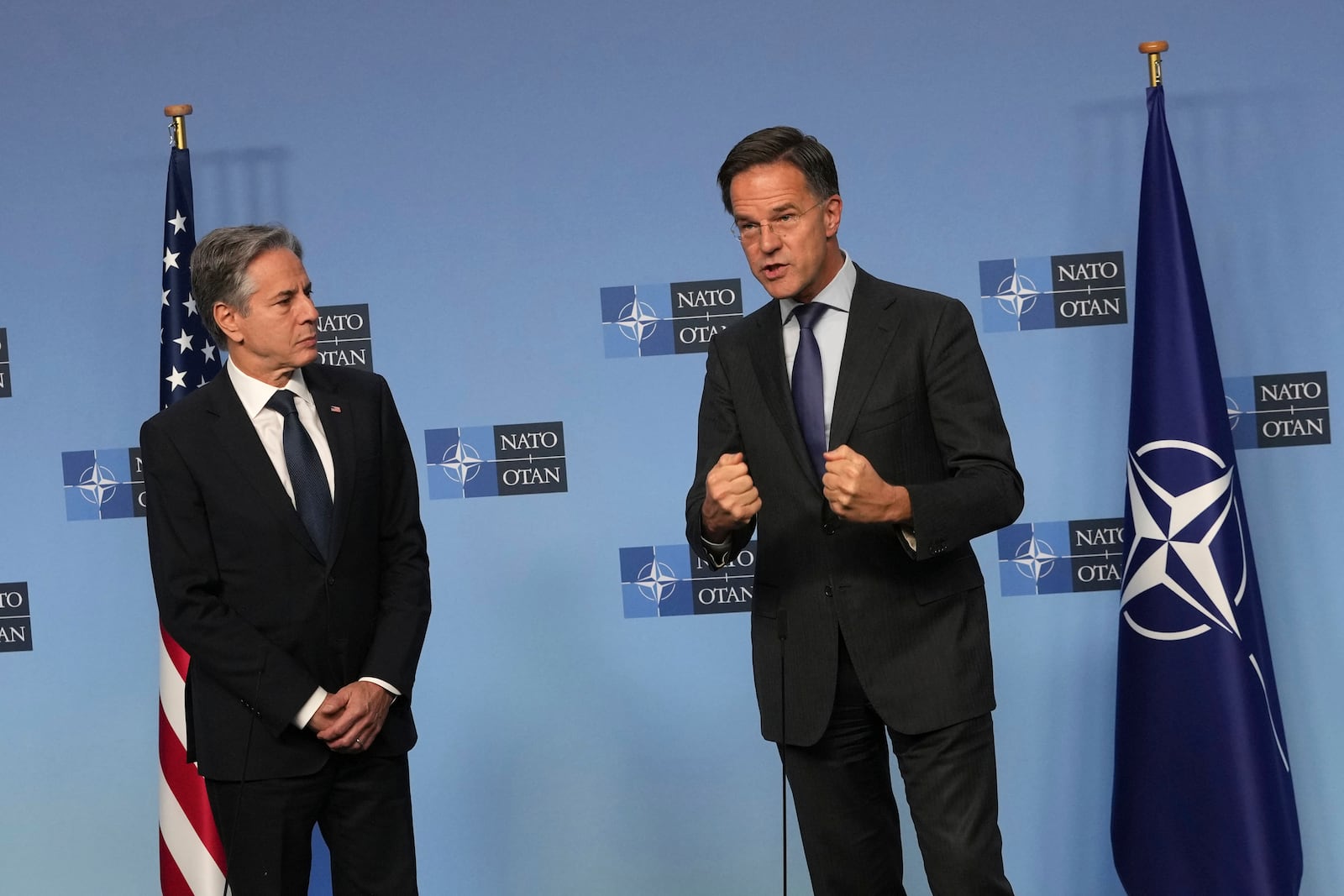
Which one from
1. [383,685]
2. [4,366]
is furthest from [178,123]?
[383,685]

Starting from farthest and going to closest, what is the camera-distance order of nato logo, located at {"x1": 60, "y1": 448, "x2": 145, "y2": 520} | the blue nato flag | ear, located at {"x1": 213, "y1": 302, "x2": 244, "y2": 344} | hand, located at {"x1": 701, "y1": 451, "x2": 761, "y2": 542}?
nato logo, located at {"x1": 60, "y1": 448, "x2": 145, "y2": 520}
the blue nato flag
ear, located at {"x1": 213, "y1": 302, "x2": 244, "y2": 344}
hand, located at {"x1": 701, "y1": 451, "x2": 761, "y2": 542}

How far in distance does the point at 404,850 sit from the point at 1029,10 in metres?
2.68

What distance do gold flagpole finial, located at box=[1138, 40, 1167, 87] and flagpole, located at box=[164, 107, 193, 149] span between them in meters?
2.46

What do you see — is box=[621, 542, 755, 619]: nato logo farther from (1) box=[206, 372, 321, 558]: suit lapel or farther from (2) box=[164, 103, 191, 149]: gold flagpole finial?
(2) box=[164, 103, 191, 149]: gold flagpole finial

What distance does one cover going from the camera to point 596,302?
12.1 feet

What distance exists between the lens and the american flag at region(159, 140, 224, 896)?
3369 millimetres

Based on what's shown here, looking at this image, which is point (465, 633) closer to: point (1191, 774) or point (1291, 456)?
point (1191, 774)

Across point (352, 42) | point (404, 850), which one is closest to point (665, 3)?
point (352, 42)

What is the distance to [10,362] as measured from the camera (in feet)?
12.6

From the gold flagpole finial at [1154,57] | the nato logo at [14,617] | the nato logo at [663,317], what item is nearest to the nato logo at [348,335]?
the nato logo at [663,317]

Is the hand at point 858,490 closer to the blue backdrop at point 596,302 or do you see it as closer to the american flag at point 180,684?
the blue backdrop at point 596,302

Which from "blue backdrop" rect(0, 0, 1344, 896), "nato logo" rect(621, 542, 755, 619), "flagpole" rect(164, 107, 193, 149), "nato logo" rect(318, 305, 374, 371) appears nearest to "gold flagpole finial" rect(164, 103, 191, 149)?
"flagpole" rect(164, 107, 193, 149)

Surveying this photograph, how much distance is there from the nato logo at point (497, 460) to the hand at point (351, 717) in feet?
4.60

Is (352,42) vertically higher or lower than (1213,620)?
higher
